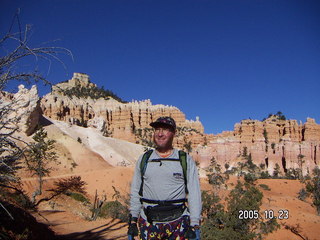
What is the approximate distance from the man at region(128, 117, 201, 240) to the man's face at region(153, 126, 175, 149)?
0.04 feet

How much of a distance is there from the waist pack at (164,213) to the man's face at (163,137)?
678 mm

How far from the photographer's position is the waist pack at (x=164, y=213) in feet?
9.82

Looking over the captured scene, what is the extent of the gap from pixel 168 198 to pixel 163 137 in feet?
2.31

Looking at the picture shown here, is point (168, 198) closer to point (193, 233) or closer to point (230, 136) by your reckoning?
point (193, 233)

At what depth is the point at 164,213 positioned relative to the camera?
2994 mm

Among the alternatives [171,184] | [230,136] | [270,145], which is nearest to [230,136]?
[230,136]

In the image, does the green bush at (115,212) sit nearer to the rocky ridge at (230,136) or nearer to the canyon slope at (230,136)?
the rocky ridge at (230,136)

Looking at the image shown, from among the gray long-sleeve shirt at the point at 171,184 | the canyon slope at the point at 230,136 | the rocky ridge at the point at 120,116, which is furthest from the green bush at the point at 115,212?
the canyon slope at the point at 230,136

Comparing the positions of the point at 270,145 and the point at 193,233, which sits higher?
the point at 270,145

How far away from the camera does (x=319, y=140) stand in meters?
58.1

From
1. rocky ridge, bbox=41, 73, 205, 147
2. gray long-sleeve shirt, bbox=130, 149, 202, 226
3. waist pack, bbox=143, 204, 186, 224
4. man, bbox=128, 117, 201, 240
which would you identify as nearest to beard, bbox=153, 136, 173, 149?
man, bbox=128, 117, 201, 240

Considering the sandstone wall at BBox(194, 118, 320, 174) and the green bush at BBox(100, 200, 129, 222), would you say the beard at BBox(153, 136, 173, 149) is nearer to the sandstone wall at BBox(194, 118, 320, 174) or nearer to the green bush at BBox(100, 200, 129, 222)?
the green bush at BBox(100, 200, 129, 222)

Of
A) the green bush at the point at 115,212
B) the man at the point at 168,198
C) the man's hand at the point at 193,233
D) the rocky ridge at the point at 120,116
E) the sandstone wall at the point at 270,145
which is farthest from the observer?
the rocky ridge at the point at 120,116

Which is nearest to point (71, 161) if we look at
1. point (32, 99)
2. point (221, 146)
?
point (32, 99)
